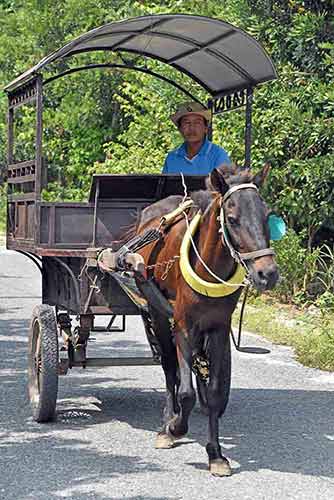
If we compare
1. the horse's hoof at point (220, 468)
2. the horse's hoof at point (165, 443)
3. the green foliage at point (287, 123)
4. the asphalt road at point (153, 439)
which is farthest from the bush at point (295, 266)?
the horse's hoof at point (220, 468)

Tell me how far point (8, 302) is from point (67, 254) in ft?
25.7

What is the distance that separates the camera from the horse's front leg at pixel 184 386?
607 cm

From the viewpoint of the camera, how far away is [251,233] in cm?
557

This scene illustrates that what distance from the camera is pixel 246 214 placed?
18.4 feet

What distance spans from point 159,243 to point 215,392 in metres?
1.21

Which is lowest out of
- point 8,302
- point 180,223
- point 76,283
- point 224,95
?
point 8,302

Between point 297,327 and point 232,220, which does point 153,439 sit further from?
point 297,327

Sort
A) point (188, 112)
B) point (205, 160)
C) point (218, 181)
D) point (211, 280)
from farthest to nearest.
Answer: point (205, 160) < point (188, 112) < point (211, 280) < point (218, 181)

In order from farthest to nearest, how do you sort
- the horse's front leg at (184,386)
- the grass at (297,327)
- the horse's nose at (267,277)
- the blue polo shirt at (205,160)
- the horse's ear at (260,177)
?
the grass at (297,327) < the blue polo shirt at (205,160) < the horse's front leg at (184,386) < the horse's ear at (260,177) < the horse's nose at (267,277)

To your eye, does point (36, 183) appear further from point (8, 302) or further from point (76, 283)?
point (8, 302)

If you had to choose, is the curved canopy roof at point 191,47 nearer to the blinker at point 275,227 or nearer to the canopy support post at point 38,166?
the canopy support post at point 38,166

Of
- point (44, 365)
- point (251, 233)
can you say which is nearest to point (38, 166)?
point (44, 365)

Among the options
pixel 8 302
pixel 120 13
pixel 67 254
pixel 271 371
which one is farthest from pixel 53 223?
pixel 120 13

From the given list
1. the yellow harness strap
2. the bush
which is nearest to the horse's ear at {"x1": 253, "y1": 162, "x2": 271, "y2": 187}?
the yellow harness strap
